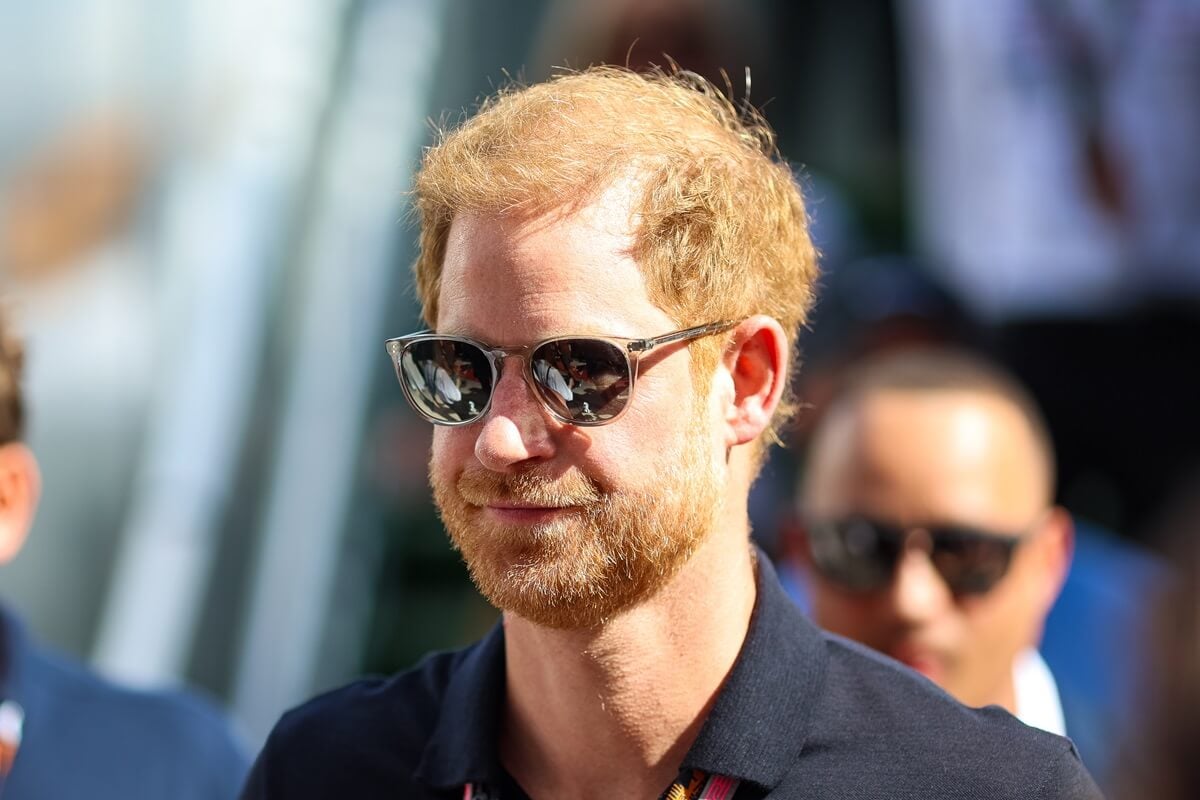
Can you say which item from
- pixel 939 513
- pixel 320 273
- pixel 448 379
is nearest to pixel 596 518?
pixel 448 379

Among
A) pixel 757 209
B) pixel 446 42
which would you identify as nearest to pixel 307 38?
pixel 446 42

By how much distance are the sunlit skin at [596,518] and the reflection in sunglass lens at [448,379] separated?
3 centimetres

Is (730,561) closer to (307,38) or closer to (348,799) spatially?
(348,799)

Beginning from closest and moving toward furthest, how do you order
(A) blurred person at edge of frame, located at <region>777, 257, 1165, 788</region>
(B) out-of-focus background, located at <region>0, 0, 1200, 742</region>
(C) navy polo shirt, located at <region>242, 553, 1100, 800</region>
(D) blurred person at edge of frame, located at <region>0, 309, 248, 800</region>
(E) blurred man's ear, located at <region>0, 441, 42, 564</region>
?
1. (C) navy polo shirt, located at <region>242, 553, 1100, 800</region>
2. (D) blurred person at edge of frame, located at <region>0, 309, 248, 800</region>
3. (E) blurred man's ear, located at <region>0, 441, 42, 564</region>
4. (A) blurred person at edge of frame, located at <region>777, 257, 1165, 788</region>
5. (B) out-of-focus background, located at <region>0, 0, 1200, 742</region>

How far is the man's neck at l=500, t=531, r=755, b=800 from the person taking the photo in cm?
215

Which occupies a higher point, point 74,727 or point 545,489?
A: point 545,489

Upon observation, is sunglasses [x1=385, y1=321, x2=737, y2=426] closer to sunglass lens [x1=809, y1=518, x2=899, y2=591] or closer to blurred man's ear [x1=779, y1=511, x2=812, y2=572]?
sunglass lens [x1=809, y1=518, x2=899, y2=591]

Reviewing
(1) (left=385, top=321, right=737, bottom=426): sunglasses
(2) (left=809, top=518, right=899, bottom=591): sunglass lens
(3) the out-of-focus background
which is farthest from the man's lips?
(3) the out-of-focus background

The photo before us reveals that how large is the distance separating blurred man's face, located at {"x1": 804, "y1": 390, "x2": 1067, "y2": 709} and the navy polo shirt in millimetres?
1048

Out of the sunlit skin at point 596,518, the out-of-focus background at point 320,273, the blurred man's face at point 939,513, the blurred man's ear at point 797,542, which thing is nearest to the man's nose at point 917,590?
the blurred man's face at point 939,513

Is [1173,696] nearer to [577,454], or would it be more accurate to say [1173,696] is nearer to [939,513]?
[577,454]

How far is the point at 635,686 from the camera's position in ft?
7.07

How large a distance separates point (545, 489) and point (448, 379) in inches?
8.9

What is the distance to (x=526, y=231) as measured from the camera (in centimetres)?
212
